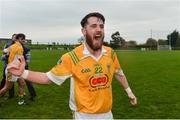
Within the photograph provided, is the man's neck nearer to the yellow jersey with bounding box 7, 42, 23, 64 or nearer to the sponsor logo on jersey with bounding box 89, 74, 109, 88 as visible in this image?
the sponsor logo on jersey with bounding box 89, 74, 109, 88

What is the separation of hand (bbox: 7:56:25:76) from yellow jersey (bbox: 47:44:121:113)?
1.37 feet

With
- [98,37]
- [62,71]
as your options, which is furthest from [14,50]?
[98,37]

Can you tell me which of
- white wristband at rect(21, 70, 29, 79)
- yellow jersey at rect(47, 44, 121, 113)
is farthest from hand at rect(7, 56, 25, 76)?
yellow jersey at rect(47, 44, 121, 113)

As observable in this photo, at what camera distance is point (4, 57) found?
1191 centimetres

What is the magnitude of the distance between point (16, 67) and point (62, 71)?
605 millimetres

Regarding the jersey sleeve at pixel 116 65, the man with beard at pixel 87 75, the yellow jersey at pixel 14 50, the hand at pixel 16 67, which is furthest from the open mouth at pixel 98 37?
the yellow jersey at pixel 14 50

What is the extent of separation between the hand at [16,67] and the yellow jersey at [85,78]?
1.37 feet

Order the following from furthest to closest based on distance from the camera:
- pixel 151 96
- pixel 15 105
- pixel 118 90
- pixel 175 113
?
pixel 118 90, pixel 151 96, pixel 15 105, pixel 175 113

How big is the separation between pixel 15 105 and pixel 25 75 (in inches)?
280

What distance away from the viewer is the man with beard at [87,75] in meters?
5.04

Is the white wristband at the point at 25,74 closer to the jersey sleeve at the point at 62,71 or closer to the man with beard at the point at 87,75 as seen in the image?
the man with beard at the point at 87,75

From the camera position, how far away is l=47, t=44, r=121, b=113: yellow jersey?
506cm

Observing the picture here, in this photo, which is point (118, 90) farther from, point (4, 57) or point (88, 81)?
point (88, 81)

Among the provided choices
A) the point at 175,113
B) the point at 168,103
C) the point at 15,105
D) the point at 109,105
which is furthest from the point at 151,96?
the point at 109,105
